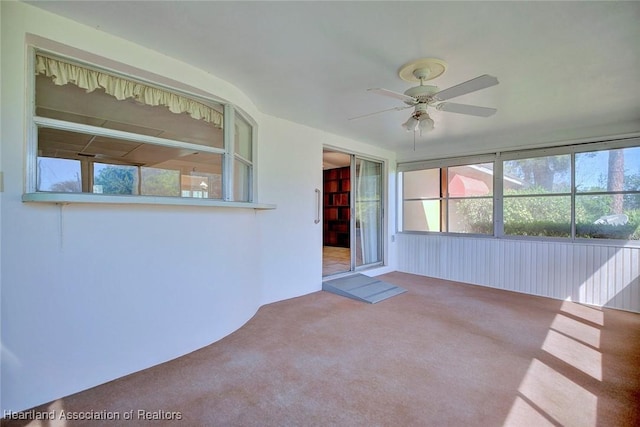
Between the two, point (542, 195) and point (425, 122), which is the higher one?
point (425, 122)

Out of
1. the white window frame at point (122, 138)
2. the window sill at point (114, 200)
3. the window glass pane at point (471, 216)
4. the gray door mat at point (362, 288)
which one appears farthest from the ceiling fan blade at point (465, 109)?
the window glass pane at point (471, 216)

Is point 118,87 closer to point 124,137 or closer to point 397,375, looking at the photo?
point 124,137

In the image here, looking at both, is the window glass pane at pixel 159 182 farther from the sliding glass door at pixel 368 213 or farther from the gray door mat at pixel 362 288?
the sliding glass door at pixel 368 213

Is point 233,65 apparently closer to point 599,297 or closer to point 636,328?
point 636,328

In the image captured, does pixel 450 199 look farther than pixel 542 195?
Yes

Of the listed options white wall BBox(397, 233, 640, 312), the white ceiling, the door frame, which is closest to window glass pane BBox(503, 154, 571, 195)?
white wall BBox(397, 233, 640, 312)

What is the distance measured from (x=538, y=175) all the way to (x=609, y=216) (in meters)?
0.98

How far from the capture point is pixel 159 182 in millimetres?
2371

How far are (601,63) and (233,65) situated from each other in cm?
294

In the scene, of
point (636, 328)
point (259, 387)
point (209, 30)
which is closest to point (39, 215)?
point (209, 30)

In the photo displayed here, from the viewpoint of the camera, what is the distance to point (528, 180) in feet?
14.7

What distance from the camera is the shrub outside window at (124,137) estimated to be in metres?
1.92

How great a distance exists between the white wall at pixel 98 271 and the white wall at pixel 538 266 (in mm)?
3731

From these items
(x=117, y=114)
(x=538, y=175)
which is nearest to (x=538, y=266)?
(x=538, y=175)
